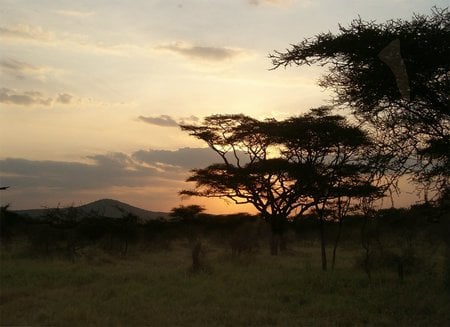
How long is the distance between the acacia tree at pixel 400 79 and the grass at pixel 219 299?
2.27 m

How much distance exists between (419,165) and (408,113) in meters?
0.88

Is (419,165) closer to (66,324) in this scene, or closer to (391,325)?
(391,325)

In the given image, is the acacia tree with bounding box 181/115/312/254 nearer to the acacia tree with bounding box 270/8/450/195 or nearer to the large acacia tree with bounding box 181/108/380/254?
the large acacia tree with bounding box 181/108/380/254

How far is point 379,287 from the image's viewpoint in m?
10.4

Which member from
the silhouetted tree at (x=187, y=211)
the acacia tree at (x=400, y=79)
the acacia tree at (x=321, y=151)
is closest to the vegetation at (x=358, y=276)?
the acacia tree at (x=400, y=79)

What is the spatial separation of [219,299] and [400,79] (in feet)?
15.5

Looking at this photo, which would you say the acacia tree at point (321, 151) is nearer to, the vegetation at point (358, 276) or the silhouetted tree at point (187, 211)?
the vegetation at point (358, 276)

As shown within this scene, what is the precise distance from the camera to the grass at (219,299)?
743 centimetres

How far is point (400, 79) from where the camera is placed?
7824 mm

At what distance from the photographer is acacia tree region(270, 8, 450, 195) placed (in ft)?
25.3

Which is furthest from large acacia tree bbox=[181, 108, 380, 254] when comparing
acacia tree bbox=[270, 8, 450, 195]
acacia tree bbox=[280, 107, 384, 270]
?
acacia tree bbox=[270, 8, 450, 195]

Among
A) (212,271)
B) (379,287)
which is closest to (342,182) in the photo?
(212,271)

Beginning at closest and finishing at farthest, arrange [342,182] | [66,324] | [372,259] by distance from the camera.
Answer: [66,324] → [372,259] → [342,182]

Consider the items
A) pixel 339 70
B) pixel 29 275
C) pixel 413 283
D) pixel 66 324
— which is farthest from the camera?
pixel 29 275
